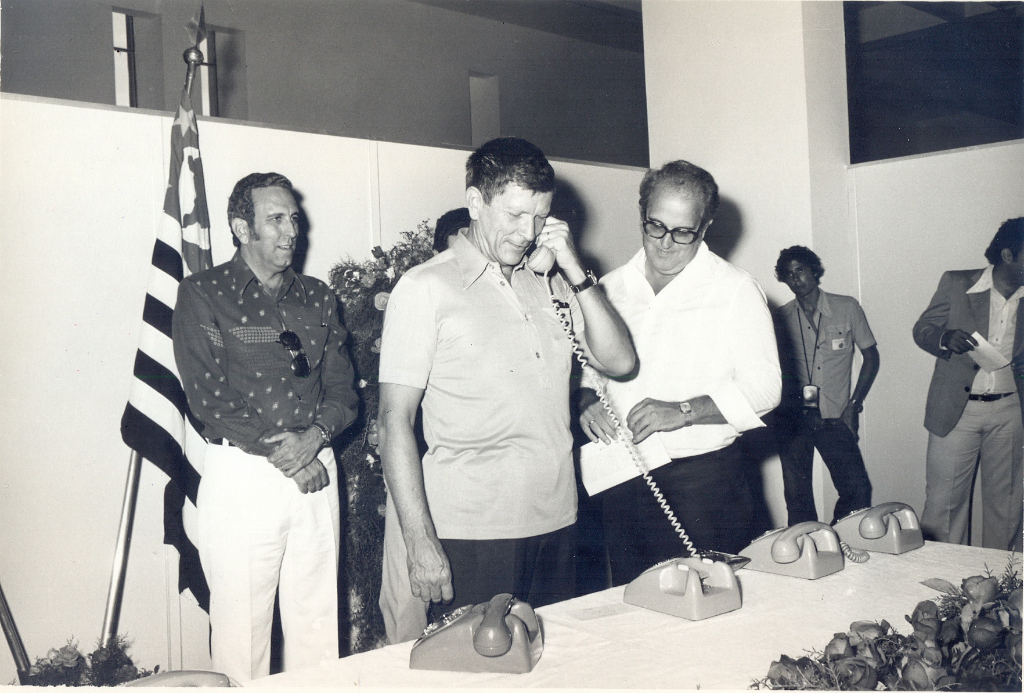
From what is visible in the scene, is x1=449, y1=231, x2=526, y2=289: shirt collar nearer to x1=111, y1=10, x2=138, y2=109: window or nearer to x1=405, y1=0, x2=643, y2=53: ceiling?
x1=111, y1=10, x2=138, y2=109: window

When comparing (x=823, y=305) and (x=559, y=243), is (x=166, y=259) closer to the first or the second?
(x=559, y=243)

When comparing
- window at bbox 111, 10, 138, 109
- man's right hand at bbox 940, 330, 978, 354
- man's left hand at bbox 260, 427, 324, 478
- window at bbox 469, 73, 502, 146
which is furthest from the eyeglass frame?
window at bbox 469, 73, 502, 146

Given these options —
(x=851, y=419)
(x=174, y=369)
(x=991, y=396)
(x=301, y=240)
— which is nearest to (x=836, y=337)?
(x=851, y=419)

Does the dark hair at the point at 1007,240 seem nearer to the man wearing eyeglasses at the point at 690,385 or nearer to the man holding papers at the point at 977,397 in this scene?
the man holding papers at the point at 977,397

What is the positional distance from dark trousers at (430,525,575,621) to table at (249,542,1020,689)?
0.25 metres

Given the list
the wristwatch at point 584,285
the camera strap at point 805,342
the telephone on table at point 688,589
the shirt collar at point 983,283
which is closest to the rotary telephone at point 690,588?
the telephone on table at point 688,589

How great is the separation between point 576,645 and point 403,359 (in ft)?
2.40

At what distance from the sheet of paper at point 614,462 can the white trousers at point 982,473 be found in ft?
8.17

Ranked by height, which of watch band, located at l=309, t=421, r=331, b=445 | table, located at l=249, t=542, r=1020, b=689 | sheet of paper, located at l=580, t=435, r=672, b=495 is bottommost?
table, located at l=249, t=542, r=1020, b=689

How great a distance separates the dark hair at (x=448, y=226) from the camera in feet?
10.3

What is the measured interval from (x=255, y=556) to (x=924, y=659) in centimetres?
193

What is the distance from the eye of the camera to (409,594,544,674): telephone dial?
1353 millimetres

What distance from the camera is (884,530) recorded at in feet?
6.57

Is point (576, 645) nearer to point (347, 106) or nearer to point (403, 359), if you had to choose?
point (403, 359)
